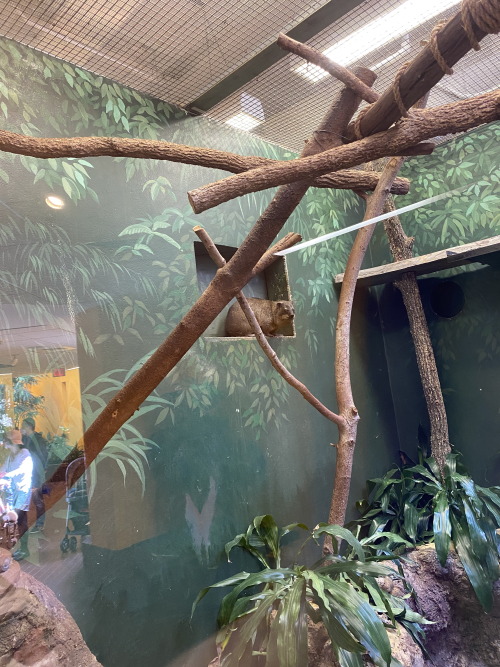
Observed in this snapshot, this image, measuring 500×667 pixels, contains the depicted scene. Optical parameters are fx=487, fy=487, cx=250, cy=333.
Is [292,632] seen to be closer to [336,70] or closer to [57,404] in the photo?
[57,404]

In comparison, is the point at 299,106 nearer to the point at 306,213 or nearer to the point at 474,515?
the point at 306,213

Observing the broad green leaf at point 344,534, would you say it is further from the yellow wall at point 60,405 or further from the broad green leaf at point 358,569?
the yellow wall at point 60,405

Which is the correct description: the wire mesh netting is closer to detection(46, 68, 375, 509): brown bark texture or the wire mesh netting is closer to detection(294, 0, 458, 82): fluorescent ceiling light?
detection(294, 0, 458, 82): fluorescent ceiling light

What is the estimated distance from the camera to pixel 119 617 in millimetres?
1664

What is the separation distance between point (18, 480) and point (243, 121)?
177 centimetres

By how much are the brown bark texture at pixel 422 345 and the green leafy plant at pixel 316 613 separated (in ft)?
3.66

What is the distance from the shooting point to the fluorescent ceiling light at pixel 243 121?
216 centimetres

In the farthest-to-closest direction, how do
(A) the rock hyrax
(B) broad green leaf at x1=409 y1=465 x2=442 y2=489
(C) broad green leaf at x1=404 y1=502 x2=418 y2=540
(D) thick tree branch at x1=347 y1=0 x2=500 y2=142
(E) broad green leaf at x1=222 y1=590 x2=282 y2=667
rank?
1. (B) broad green leaf at x1=409 y1=465 x2=442 y2=489
2. (A) the rock hyrax
3. (C) broad green leaf at x1=404 y1=502 x2=418 y2=540
4. (E) broad green leaf at x1=222 y1=590 x2=282 y2=667
5. (D) thick tree branch at x1=347 y1=0 x2=500 y2=142

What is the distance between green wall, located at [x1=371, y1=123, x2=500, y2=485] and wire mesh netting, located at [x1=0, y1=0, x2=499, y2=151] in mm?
708

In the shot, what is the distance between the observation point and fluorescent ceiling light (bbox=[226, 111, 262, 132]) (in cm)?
216

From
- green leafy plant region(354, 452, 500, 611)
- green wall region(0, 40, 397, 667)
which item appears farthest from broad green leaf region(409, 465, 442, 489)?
green wall region(0, 40, 397, 667)

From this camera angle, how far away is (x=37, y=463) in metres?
1.22

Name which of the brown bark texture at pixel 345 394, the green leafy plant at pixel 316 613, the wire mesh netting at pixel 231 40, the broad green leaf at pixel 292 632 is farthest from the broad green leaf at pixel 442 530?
the wire mesh netting at pixel 231 40

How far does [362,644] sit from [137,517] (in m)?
0.85
